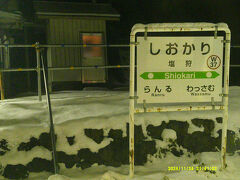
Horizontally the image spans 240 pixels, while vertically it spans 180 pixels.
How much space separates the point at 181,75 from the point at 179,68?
89 millimetres

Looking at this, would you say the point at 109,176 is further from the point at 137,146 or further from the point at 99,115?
the point at 99,115

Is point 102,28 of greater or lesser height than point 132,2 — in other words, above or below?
below

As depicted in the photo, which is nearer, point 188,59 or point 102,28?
point 188,59

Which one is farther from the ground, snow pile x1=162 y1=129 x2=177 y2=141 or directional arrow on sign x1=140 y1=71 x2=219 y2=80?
directional arrow on sign x1=140 y1=71 x2=219 y2=80

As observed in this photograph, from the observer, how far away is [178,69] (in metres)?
2.94

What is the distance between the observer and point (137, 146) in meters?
3.41

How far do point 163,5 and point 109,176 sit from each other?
11.6m

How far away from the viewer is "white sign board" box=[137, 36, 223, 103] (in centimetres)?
287

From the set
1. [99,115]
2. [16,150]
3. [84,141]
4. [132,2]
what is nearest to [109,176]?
[84,141]
